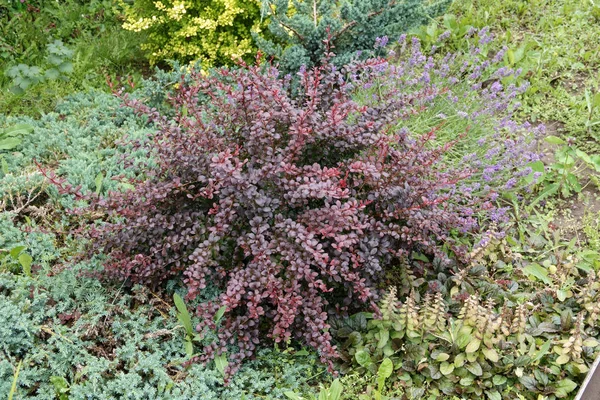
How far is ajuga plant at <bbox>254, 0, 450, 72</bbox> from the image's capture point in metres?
4.00

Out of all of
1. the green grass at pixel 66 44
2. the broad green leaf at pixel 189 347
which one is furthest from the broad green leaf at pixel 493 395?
the green grass at pixel 66 44

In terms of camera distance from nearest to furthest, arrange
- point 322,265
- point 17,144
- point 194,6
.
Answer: point 322,265
point 17,144
point 194,6

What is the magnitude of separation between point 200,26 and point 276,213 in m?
2.02

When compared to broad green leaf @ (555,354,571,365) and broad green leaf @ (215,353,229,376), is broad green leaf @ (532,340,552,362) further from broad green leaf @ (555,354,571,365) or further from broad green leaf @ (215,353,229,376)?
broad green leaf @ (215,353,229,376)

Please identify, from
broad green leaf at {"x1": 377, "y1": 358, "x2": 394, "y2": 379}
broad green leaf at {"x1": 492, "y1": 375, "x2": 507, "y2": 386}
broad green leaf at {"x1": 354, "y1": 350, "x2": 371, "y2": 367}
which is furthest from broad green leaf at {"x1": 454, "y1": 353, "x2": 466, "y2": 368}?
broad green leaf at {"x1": 354, "y1": 350, "x2": 371, "y2": 367}

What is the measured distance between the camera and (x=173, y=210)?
324 cm

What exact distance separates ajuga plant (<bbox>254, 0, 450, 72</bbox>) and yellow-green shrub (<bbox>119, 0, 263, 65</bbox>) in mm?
342

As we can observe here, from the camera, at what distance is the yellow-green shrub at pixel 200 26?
4.48m

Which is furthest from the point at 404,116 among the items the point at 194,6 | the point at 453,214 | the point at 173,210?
the point at 194,6

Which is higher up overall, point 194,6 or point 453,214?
point 194,6

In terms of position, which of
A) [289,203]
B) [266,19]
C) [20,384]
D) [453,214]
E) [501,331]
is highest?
[266,19]

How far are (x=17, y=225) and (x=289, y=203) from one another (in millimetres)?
1669

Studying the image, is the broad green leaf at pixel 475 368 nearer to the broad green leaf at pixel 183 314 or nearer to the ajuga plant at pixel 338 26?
the broad green leaf at pixel 183 314

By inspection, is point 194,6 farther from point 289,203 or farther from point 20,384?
point 20,384
